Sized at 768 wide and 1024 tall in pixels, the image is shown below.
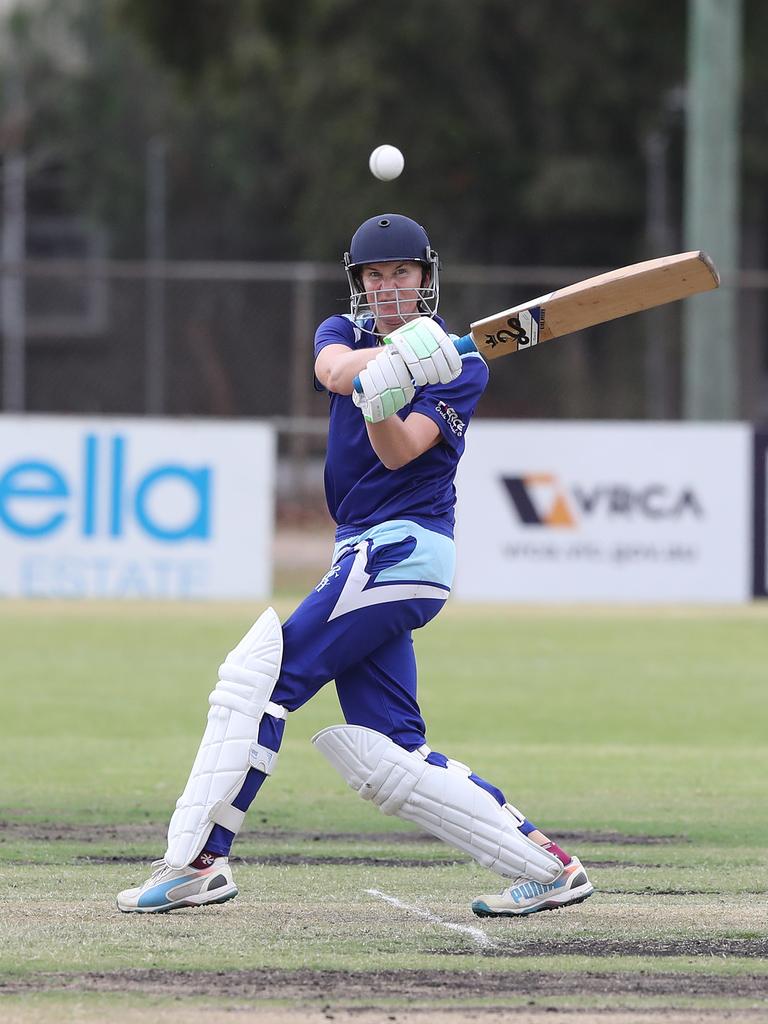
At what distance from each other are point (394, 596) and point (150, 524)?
1107cm

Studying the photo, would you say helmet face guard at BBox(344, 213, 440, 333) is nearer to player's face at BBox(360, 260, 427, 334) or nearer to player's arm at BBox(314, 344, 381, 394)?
player's face at BBox(360, 260, 427, 334)

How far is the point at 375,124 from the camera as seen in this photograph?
35719mm

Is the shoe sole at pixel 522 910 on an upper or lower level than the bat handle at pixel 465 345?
lower

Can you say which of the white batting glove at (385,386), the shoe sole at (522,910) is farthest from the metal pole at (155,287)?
the white batting glove at (385,386)

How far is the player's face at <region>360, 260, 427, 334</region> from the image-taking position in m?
5.72

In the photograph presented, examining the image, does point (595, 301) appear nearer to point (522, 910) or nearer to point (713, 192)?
point (522, 910)

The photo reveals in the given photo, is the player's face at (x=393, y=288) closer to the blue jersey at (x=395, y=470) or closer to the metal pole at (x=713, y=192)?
the blue jersey at (x=395, y=470)

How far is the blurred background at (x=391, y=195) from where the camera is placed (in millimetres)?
31953

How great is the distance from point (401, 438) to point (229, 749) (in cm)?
105

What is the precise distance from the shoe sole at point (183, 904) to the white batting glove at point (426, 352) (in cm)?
164

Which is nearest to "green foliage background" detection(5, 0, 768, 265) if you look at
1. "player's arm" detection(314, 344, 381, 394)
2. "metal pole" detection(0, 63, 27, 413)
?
"metal pole" detection(0, 63, 27, 413)

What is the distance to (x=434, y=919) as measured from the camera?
5.66 m

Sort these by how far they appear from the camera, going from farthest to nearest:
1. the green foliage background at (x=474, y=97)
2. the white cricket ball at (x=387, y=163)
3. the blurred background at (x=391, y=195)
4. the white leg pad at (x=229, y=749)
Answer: the green foliage background at (x=474, y=97) → the blurred background at (x=391, y=195) → the white cricket ball at (x=387, y=163) → the white leg pad at (x=229, y=749)

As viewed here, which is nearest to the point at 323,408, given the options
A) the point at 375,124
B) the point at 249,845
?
the point at 375,124
